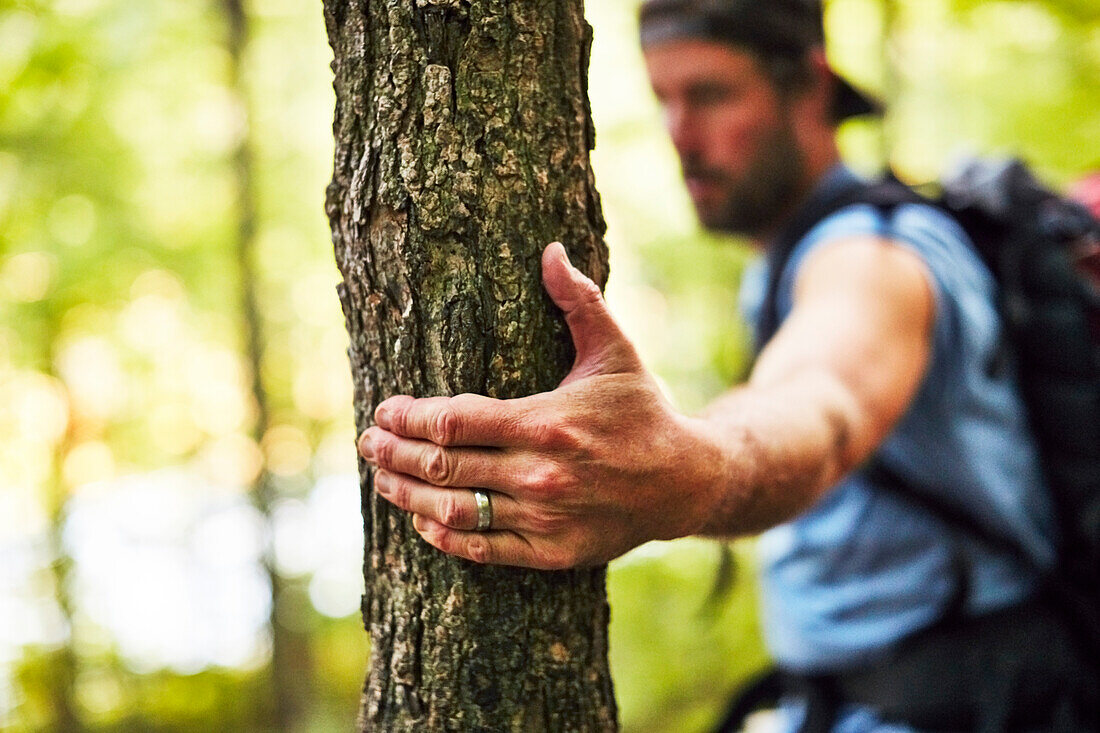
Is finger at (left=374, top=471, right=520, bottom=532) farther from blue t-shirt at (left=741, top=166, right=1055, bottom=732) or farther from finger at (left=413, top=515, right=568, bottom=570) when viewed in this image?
blue t-shirt at (left=741, top=166, right=1055, bottom=732)

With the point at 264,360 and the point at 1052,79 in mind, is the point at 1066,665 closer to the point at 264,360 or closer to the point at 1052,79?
the point at 264,360

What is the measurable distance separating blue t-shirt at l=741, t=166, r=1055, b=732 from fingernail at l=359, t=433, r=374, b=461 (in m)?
1.36

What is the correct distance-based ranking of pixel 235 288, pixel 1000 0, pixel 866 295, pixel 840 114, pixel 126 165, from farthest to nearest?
pixel 235 288 < pixel 126 165 < pixel 1000 0 < pixel 840 114 < pixel 866 295

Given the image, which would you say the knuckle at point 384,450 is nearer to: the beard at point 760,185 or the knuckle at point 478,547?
the knuckle at point 478,547

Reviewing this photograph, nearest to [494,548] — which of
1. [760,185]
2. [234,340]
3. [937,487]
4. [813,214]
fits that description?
[937,487]

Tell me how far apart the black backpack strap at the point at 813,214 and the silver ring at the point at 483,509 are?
1.64m

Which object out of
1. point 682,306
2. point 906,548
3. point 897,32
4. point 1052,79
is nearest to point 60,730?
point 682,306

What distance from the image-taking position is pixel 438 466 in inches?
46.1

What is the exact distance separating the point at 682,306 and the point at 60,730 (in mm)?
7131

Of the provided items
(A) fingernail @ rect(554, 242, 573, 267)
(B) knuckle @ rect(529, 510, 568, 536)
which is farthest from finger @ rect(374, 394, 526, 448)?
(A) fingernail @ rect(554, 242, 573, 267)

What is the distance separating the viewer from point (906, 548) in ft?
7.48

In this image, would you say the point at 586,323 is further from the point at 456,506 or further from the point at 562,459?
the point at 456,506

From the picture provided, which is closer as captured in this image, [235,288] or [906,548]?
[906,548]

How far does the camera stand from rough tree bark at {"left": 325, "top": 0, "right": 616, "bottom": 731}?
50.3 inches
